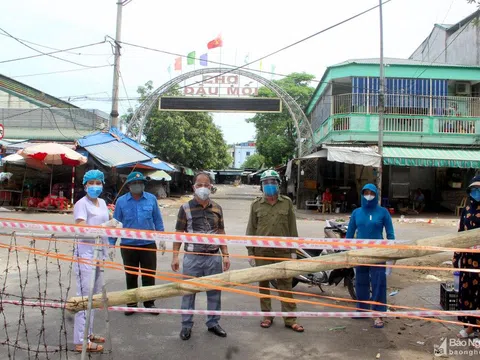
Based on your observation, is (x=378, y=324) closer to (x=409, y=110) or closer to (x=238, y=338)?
(x=238, y=338)

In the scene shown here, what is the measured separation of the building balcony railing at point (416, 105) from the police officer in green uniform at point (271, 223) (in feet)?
48.7

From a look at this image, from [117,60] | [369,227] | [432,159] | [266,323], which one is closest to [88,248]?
[266,323]

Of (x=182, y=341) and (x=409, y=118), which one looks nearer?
(x=182, y=341)

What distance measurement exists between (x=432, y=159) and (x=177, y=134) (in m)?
18.1

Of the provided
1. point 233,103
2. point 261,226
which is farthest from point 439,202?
point 261,226

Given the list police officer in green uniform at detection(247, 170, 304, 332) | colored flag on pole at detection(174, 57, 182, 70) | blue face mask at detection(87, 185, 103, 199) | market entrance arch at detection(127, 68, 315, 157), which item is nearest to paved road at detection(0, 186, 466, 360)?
police officer in green uniform at detection(247, 170, 304, 332)

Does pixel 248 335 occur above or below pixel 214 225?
below

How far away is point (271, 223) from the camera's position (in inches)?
176

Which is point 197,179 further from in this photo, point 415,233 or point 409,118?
point 409,118

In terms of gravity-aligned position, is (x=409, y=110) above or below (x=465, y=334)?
above

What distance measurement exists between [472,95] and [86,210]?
68.3 ft

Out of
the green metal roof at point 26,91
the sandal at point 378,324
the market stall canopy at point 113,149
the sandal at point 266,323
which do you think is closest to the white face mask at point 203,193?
the sandal at point 266,323

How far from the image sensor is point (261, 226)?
4.51m

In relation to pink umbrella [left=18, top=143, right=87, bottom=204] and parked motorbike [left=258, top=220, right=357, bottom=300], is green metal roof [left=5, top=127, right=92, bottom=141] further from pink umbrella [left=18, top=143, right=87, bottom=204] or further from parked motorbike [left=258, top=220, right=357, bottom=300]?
parked motorbike [left=258, top=220, right=357, bottom=300]
